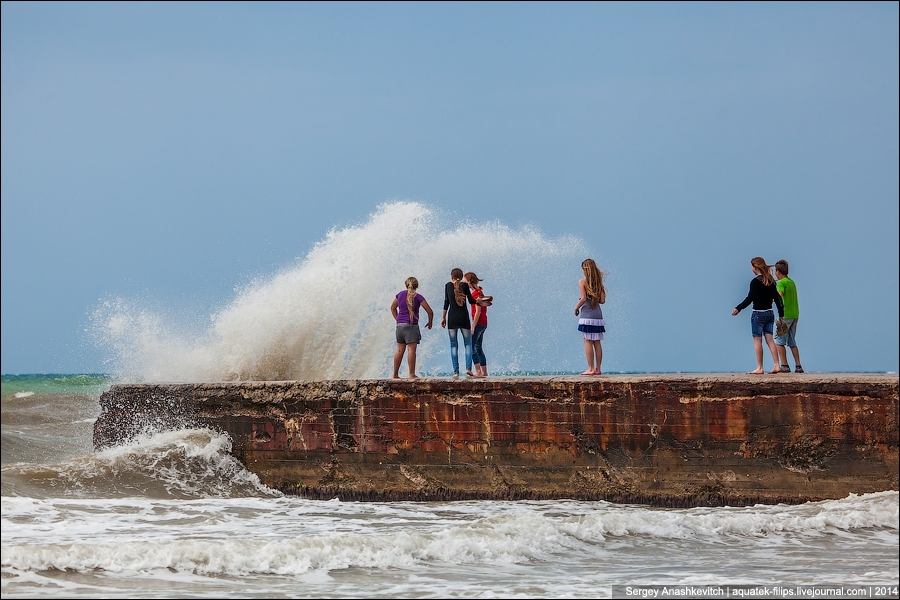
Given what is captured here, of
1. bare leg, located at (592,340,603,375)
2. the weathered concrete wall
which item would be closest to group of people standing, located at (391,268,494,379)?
the weathered concrete wall

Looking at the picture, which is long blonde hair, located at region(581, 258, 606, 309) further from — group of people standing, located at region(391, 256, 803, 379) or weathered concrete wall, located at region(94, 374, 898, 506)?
weathered concrete wall, located at region(94, 374, 898, 506)

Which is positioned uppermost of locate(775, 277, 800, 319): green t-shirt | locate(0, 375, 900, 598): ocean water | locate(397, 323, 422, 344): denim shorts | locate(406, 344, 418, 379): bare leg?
locate(775, 277, 800, 319): green t-shirt

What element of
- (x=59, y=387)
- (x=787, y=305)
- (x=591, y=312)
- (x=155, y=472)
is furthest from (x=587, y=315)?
(x=59, y=387)

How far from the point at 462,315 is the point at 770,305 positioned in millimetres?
3456

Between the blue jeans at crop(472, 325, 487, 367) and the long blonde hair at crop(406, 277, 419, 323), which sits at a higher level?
the long blonde hair at crop(406, 277, 419, 323)

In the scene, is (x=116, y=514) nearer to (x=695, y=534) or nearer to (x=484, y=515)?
(x=484, y=515)

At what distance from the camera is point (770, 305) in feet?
34.7

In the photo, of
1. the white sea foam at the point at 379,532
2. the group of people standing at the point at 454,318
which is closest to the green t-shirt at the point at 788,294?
the white sea foam at the point at 379,532

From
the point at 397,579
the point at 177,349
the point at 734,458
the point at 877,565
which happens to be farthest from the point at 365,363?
the point at 877,565

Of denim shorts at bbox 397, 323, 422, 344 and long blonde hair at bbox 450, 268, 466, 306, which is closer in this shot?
denim shorts at bbox 397, 323, 422, 344

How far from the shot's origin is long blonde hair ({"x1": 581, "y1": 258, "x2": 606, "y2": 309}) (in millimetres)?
10781

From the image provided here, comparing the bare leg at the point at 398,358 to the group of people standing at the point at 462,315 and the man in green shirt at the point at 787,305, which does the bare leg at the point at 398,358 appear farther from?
the man in green shirt at the point at 787,305

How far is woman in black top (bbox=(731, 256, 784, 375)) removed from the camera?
10531mm

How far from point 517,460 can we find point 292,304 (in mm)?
5368
